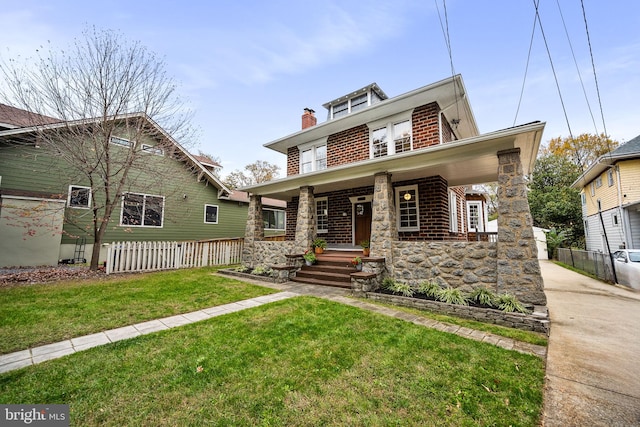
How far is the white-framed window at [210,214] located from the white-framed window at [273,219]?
357 centimetres

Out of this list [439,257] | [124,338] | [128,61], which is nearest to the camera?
[124,338]

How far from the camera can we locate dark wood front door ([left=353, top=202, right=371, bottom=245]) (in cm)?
953

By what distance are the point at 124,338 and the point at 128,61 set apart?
9625mm

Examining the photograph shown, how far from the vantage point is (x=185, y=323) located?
408cm

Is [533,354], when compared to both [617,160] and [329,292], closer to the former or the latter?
[329,292]

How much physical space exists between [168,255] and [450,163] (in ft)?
34.0

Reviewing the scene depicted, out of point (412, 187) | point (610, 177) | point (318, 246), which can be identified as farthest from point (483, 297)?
point (610, 177)

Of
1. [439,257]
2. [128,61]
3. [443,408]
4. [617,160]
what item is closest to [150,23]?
[128,61]

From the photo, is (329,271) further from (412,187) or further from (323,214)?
(412,187)

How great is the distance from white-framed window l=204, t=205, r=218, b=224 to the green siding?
Result: 0.61ft

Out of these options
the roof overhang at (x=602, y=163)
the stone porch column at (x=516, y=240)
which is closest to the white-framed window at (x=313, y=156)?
the stone porch column at (x=516, y=240)

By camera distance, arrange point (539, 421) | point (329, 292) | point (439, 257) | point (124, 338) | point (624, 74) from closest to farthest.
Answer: point (539, 421) < point (124, 338) < point (439, 257) < point (329, 292) < point (624, 74)

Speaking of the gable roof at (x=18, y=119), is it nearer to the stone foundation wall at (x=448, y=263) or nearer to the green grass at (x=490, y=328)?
the stone foundation wall at (x=448, y=263)

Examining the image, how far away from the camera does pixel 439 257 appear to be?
5.82 meters
